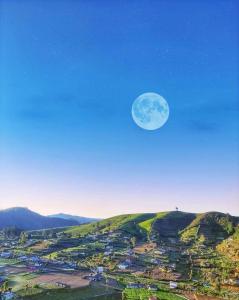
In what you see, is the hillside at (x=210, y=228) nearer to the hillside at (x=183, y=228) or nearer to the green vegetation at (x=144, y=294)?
the hillside at (x=183, y=228)

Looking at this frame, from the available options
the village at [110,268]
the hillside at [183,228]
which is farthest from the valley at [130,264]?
the hillside at [183,228]

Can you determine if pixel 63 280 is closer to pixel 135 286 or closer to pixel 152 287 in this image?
pixel 135 286

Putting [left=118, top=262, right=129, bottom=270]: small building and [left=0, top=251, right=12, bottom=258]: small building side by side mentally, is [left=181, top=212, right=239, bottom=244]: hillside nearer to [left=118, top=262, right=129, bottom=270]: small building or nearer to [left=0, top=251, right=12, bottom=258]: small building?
[left=118, top=262, right=129, bottom=270]: small building

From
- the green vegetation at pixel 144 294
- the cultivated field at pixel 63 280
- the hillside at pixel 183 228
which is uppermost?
the hillside at pixel 183 228

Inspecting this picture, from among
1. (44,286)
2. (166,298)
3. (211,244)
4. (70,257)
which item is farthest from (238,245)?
(44,286)

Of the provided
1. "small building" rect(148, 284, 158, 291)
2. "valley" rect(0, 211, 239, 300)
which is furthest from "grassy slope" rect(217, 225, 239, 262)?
"small building" rect(148, 284, 158, 291)

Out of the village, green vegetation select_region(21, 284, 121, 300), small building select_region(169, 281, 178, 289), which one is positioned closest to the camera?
green vegetation select_region(21, 284, 121, 300)

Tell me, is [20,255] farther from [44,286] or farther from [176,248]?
[176,248]

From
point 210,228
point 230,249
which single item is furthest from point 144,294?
point 210,228
